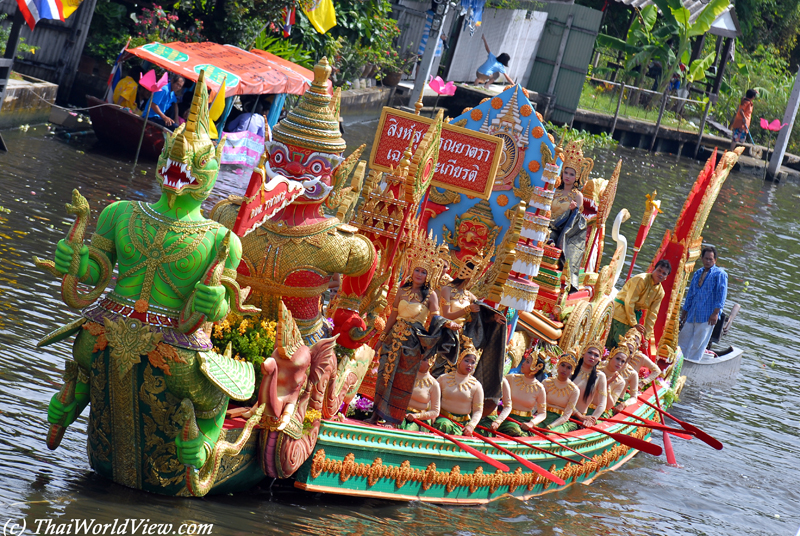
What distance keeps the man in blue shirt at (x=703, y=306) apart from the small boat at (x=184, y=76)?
28.0 ft

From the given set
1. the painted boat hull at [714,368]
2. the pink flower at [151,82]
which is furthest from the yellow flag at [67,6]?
the painted boat hull at [714,368]

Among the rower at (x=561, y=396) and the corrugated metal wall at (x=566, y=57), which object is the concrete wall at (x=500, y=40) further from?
the rower at (x=561, y=396)

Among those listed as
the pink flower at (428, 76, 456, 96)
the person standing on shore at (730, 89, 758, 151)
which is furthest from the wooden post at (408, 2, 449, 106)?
the person standing on shore at (730, 89, 758, 151)

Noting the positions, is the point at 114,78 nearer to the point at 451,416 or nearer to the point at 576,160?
the point at 576,160

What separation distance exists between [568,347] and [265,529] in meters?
4.87

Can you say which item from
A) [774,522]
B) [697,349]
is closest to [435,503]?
[774,522]

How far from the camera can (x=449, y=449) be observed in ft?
27.4

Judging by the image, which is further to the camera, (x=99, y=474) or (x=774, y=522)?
(x=774, y=522)

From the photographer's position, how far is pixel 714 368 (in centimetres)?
1534

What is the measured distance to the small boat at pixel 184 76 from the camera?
1670 centimetres

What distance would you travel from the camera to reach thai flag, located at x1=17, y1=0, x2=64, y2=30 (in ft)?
50.2

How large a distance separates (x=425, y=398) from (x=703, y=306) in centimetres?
792

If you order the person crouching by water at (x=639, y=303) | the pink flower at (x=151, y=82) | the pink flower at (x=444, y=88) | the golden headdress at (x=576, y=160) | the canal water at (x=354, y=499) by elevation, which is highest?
the pink flower at (x=444, y=88)

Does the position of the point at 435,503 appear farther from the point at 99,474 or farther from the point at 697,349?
the point at 697,349
